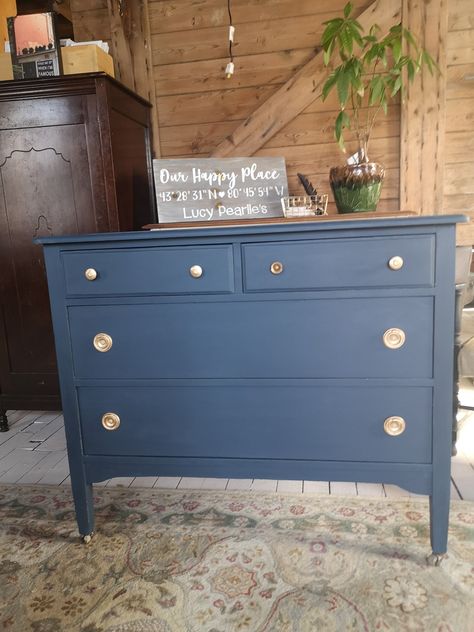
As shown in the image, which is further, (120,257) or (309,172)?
(309,172)

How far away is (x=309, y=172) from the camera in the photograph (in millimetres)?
2318

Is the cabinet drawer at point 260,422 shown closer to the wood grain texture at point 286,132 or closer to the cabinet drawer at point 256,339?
the cabinet drawer at point 256,339

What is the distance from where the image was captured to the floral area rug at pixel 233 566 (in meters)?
1.25

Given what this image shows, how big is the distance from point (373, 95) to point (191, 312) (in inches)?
45.8

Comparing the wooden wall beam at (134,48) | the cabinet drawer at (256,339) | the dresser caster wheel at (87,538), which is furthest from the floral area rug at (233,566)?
the wooden wall beam at (134,48)

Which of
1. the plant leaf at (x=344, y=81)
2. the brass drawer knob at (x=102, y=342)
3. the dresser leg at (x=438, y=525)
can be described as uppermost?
the plant leaf at (x=344, y=81)

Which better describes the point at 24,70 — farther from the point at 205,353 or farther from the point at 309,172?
the point at 205,353

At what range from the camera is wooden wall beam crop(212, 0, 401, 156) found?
2.12 meters

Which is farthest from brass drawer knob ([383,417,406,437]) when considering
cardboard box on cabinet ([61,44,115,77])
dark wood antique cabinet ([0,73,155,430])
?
cardboard box on cabinet ([61,44,115,77])

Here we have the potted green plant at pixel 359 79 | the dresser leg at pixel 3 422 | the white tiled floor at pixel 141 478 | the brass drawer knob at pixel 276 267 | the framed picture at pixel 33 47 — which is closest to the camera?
the brass drawer knob at pixel 276 267

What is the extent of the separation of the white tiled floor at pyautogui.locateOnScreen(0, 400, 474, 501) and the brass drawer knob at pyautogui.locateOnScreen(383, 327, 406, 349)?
0.76 meters

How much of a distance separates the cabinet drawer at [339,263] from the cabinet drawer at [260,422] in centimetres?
31

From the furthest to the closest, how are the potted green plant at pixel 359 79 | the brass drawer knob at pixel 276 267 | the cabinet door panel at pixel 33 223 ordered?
1. the cabinet door panel at pixel 33 223
2. the potted green plant at pixel 359 79
3. the brass drawer knob at pixel 276 267

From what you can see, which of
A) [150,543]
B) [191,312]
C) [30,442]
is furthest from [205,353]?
[30,442]
